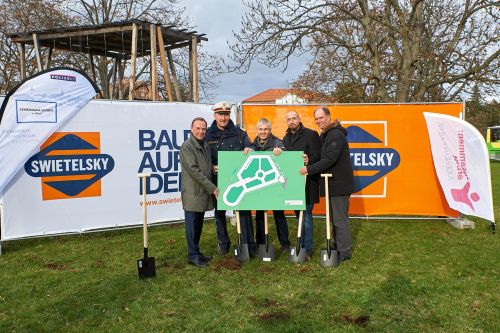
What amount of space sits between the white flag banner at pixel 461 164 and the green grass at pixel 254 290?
0.64 metres

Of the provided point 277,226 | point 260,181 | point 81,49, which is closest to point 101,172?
point 260,181

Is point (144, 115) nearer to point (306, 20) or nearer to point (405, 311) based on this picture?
point (405, 311)

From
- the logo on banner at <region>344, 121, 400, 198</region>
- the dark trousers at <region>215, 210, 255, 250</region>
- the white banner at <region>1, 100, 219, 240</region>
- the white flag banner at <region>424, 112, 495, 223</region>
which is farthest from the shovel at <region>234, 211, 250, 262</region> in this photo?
the white flag banner at <region>424, 112, 495, 223</region>

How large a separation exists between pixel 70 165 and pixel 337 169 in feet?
13.8

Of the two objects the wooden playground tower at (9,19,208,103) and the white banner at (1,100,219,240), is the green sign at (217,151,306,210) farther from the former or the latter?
the wooden playground tower at (9,19,208,103)

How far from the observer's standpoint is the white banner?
6.23 meters

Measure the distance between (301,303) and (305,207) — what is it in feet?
4.69

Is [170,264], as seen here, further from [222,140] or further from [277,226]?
[222,140]

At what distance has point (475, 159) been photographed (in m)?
6.69

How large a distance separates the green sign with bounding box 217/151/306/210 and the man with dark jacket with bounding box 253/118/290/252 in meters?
0.19

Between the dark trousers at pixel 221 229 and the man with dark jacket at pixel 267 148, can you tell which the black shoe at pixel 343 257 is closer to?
the man with dark jacket at pixel 267 148

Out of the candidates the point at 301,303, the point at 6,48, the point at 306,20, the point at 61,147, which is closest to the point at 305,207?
the point at 301,303

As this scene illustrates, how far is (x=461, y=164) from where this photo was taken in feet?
22.5

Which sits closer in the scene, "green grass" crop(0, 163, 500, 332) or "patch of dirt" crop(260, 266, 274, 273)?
"green grass" crop(0, 163, 500, 332)
